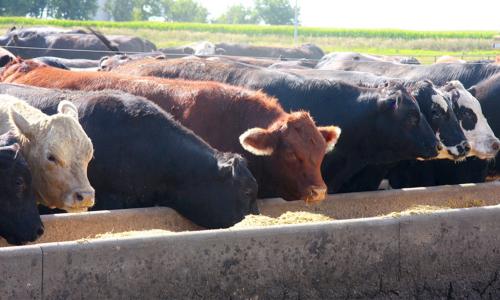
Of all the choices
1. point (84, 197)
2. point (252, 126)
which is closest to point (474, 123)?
point (252, 126)

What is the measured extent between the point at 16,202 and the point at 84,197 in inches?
22.9

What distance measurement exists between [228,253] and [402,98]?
4.22m

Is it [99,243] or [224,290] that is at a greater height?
[99,243]

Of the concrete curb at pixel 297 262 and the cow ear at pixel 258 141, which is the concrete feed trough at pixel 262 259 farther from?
the cow ear at pixel 258 141

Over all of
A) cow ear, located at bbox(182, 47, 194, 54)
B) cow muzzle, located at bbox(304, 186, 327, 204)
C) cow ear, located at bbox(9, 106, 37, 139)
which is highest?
cow ear, located at bbox(9, 106, 37, 139)

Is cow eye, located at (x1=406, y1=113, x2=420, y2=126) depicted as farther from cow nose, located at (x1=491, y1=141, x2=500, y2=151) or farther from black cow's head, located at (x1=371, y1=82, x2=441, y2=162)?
cow nose, located at (x1=491, y1=141, x2=500, y2=151)

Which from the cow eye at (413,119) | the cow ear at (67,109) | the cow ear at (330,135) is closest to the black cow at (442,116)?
the cow eye at (413,119)

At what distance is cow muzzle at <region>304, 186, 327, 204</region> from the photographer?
697cm

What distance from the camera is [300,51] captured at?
114 ft

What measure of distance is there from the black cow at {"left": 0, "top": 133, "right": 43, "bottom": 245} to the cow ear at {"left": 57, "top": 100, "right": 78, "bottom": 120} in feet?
2.91

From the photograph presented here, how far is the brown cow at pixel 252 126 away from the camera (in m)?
7.46

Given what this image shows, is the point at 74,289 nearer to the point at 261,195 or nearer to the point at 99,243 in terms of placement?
the point at 99,243

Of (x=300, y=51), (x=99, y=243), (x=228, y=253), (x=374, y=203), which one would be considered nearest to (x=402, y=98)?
(x=374, y=203)

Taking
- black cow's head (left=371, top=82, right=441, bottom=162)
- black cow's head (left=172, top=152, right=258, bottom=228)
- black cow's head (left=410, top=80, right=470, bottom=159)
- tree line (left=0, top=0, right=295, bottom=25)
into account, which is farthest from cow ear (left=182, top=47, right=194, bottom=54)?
tree line (left=0, top=0, right=295, bottom=25)
